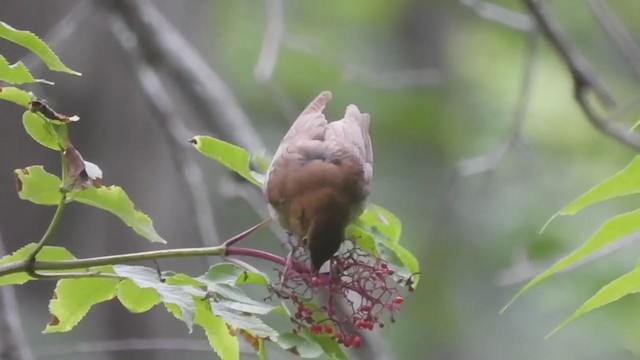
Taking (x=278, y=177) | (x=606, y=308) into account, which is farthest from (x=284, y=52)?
(x=278, y=177)

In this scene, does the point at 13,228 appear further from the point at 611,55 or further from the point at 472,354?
the point at 611,55

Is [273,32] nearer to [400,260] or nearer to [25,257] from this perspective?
[400,260]

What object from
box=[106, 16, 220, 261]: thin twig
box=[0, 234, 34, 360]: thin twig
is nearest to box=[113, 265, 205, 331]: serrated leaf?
box=[0, 234, 34, 360]: thin twig

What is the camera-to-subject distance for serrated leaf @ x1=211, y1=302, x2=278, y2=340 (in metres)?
1.11

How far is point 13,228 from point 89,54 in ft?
1.66

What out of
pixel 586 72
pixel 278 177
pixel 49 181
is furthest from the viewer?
pixel 586 72

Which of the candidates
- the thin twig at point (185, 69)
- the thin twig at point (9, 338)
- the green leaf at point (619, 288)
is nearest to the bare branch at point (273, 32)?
the thin twig at point (185, 69)

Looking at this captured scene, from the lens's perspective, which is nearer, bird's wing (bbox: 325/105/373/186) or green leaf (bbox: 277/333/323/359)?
green leaf (bbox: 277/333/323/359)

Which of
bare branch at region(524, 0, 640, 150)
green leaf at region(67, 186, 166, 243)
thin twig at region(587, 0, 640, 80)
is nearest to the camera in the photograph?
green leaf at region(67, 186, 166, 243)

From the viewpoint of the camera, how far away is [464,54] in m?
6.39

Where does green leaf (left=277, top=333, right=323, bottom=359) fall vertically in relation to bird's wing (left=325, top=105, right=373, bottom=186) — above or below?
above

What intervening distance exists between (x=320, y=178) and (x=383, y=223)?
437 mm

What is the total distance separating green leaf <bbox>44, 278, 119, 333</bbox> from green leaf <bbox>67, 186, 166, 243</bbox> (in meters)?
0.08

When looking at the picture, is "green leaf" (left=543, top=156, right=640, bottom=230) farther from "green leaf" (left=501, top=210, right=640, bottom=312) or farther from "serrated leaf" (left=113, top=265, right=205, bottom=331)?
"serrated leaf" (left=113, top=265, right=205, bottom=331)
